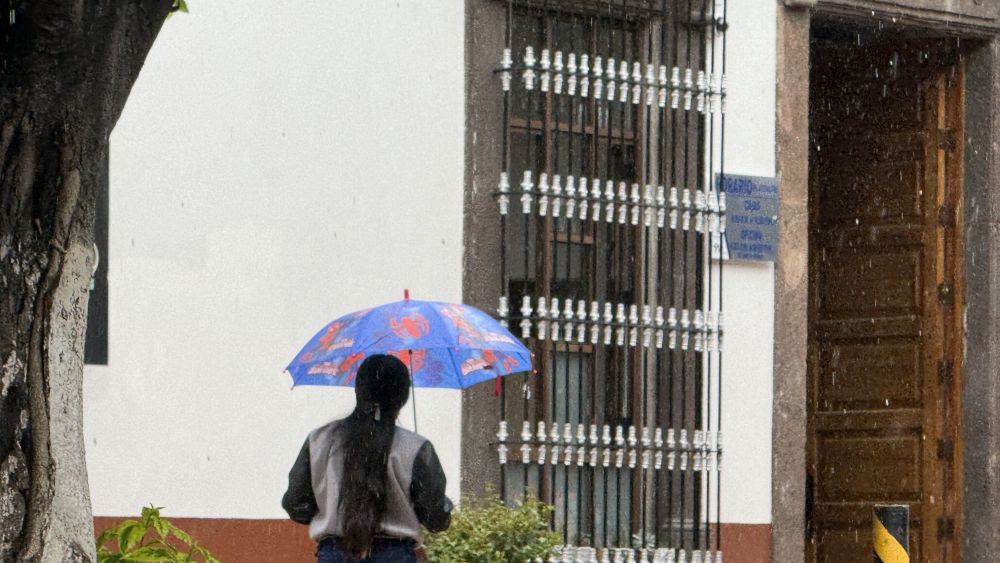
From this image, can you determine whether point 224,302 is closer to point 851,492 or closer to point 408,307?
point 408,307

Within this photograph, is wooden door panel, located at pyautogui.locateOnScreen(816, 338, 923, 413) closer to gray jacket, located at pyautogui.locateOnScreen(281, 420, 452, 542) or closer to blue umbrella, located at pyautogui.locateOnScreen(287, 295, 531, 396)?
blue umbrella, located at pyautogui.locateOnScreen(287, 295, 531, 396)

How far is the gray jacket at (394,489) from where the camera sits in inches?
251

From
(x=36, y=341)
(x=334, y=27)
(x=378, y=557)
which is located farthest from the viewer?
(x=334, y=27)

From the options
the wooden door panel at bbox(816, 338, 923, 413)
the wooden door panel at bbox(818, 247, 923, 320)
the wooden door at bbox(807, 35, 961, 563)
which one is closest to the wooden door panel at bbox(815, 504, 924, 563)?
the wooden door at bbox(807, 35, 961, 563)

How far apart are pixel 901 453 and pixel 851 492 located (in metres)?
0.51

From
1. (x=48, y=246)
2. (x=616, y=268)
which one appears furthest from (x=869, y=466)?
(x=48, y=246)

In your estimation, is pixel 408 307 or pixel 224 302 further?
pixel 224 302

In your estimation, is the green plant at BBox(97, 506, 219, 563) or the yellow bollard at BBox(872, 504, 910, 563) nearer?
the green plant at BBox(97, 506, 219, 563)

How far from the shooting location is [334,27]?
9.23 m

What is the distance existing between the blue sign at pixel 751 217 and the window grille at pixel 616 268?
93mm

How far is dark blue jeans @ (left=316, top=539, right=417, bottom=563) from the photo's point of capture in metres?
6.35

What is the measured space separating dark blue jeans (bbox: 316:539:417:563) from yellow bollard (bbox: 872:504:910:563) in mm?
1957

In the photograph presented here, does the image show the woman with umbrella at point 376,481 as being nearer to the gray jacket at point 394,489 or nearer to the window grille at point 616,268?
the gray jacket at point 394,489

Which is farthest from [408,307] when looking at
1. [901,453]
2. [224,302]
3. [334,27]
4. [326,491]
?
[901,453]
